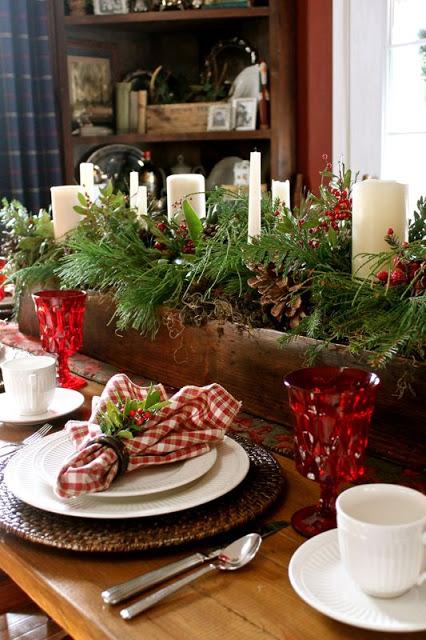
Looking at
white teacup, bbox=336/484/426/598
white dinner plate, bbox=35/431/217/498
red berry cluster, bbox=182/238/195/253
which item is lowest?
white dinner plate, bbox=35/431/217/498

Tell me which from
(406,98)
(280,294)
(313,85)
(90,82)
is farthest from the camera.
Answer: (90,82)

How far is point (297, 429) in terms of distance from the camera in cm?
77

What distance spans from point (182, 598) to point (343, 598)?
5.4 inches

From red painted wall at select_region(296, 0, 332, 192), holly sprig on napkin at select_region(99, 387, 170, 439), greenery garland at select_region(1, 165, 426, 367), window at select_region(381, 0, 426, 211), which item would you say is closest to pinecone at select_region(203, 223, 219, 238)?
greenery garland at select_region(1, 165, 426, 367)

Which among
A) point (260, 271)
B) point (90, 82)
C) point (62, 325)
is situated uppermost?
point (90, 82)

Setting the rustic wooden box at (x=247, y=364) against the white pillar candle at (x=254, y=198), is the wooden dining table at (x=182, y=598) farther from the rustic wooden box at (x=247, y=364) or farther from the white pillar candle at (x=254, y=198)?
the white pillar candle at (x=254, y=198)

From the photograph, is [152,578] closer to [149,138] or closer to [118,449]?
[118,449]

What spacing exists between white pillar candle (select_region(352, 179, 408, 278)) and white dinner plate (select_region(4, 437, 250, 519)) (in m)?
0.33

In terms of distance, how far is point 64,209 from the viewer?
5.43 feet

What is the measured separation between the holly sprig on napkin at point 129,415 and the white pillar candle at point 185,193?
585 millimetres

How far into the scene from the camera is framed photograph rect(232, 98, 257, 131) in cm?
315

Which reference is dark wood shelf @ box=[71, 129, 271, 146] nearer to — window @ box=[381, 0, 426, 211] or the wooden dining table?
window @ box=[381, 0, 426, 211]

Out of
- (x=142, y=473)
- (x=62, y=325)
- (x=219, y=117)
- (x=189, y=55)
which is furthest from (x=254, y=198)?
(x=189, y=55)

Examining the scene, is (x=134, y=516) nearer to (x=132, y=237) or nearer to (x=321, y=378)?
(x=321, y=378)
